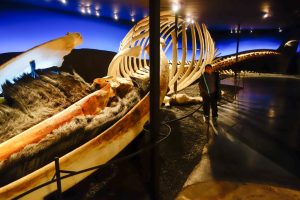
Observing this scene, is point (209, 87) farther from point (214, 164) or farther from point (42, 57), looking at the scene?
point (42, 57)

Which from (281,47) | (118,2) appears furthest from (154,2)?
(281,47)

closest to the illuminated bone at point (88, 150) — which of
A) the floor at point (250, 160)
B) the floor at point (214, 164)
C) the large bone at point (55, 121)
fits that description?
the large bone at point (55, 121)

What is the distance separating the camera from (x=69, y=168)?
3.03 m

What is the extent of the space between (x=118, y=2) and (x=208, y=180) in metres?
4.84

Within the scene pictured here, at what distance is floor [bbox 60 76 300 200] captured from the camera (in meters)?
3.26

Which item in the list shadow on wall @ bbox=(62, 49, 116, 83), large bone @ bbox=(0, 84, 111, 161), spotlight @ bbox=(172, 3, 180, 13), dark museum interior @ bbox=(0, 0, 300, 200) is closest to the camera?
dark museum interior @ bbox=(0, 0, 300, 200)

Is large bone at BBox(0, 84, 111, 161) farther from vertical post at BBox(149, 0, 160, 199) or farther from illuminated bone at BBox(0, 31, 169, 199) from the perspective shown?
vertical post at BBox(149, 0, 160, 199)

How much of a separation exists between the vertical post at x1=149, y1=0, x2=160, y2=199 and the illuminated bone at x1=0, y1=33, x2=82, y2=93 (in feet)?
7.89

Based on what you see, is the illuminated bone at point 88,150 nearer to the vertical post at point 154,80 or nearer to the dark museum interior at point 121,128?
the dark museum interior at point 121,128

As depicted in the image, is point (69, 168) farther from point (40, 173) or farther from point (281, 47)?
point (281, 47)

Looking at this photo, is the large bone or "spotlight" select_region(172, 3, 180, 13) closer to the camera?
the large bone

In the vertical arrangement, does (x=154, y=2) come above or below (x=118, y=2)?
below

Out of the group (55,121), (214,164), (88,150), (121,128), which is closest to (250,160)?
(214,164)

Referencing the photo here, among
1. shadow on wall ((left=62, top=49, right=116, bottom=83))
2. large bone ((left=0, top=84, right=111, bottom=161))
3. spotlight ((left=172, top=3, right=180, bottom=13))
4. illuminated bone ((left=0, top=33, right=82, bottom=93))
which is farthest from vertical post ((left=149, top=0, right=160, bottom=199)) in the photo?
shadow on wall ((left=62, top=49, right=116, bottom=83))
